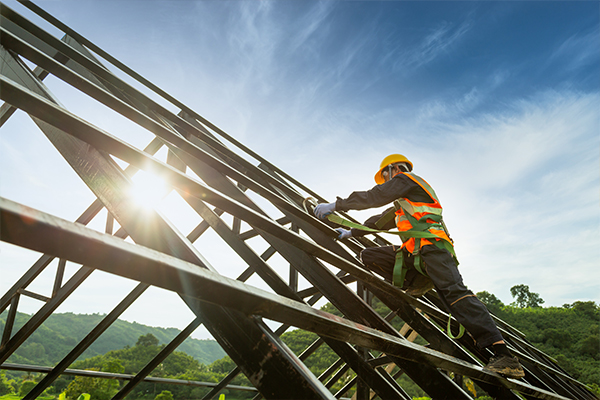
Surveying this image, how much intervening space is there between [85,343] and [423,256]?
3.99 metres

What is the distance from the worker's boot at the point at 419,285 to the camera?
3.15m

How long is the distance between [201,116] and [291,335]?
91.7 feet

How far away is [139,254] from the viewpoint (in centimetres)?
93

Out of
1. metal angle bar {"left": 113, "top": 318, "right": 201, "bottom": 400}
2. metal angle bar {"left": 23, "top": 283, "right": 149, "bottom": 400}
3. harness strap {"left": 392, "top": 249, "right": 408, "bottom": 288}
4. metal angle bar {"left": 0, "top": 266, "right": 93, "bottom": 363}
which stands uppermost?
metal angle bar {"left": 0, "top": 266, "right": 93, "bottom": 363}

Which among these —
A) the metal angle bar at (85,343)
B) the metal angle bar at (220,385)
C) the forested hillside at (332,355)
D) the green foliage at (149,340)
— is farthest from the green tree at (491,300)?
the metal angle bar at (85,343)

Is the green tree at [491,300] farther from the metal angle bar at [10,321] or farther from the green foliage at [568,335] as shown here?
the metal angle bar at [10,321]

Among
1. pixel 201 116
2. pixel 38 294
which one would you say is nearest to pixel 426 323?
pixel 201 116

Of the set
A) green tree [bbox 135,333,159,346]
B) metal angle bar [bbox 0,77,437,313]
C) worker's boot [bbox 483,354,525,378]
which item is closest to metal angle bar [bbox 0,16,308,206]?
metal angle bar [bbox 0,77,437,313]

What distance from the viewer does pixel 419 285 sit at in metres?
3.20

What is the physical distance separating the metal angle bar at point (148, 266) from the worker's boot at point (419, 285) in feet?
6.03

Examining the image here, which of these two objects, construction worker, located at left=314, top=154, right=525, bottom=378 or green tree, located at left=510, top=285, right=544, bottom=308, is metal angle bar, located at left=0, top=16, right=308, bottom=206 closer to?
construction worker, located at left=314, top=154, right=525, bottom=378

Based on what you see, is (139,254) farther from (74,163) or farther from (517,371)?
(517,371)

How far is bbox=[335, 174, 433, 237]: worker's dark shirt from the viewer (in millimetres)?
3107

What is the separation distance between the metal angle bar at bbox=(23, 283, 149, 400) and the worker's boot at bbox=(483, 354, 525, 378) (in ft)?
12.9
